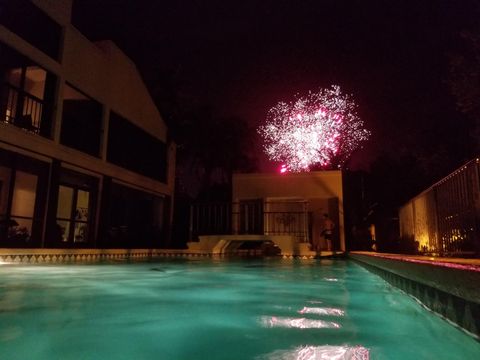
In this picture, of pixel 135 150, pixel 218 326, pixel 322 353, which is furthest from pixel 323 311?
pixel 135 150

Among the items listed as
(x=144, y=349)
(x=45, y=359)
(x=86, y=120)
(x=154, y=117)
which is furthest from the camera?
(x=154, y=117)

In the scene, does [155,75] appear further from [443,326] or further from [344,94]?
[443,326]

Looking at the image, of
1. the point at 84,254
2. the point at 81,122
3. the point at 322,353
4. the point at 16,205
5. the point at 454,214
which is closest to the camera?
the point at 322,353

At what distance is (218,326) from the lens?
2068mm

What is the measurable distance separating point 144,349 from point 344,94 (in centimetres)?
1812

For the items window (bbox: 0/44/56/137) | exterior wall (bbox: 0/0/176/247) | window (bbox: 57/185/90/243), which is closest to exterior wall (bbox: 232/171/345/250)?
exterior wall (bbox: 0/0/176/247)

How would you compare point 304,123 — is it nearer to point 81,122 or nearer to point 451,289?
point 81,122

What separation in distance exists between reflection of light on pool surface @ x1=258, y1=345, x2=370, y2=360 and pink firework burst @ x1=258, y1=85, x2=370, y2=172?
55.7 ft

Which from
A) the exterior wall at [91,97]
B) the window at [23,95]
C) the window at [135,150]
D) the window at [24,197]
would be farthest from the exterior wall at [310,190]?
the window at [23,95]

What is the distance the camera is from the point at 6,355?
4.96 feet

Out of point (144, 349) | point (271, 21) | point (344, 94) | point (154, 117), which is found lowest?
point (144, 349)

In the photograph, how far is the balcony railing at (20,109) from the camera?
9.72m

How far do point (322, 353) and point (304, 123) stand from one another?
57.2 ft

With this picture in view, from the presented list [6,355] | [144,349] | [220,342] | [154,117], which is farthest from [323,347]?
[154,117]
